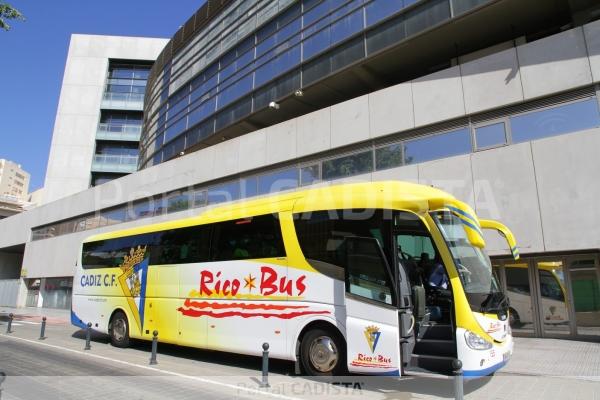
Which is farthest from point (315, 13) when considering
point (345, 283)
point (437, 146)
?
point (345, 283)

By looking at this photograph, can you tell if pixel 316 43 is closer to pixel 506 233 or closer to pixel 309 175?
pixel 309 175

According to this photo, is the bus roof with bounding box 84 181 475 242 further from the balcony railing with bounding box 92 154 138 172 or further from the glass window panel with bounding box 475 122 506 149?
the balcony railing with bounding box 92 154 138 172

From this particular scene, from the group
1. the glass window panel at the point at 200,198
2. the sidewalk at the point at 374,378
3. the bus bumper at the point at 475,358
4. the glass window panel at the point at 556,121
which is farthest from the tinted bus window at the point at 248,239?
the glass window panel at the point at 200,198

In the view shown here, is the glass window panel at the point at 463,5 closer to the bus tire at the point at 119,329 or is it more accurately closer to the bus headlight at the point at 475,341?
the bus headlight at the point at 475,341

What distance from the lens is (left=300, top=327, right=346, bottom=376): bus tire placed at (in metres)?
7.31

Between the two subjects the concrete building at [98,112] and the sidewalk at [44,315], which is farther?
the concrete building at [98,112]

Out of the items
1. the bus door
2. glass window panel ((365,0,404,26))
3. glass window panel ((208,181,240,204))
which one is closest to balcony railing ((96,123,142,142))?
glass window panel ((208,181,240,204))

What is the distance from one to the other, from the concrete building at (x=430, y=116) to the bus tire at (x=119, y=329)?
920 centimetres

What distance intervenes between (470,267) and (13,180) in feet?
653

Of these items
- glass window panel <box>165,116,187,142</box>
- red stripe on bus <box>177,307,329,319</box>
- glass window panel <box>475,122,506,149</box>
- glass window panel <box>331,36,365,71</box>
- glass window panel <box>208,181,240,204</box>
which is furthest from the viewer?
glass window panel <box>165,116,187,142</box>

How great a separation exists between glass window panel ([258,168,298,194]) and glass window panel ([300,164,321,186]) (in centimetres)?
37

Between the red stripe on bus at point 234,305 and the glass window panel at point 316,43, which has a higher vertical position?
the glass window panel at point 316,43

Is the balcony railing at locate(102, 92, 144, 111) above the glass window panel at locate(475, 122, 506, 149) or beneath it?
above

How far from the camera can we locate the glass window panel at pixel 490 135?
43.0 ft
